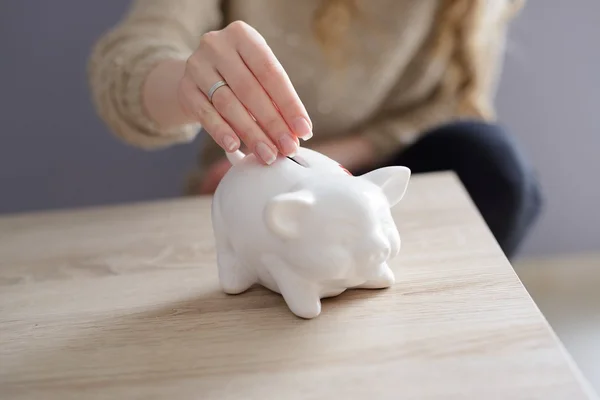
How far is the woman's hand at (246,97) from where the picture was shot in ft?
1.60

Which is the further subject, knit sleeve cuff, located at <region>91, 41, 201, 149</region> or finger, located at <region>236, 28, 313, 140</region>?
knit sleeve cuff, located at <region>91, 41, 201, 149</region>

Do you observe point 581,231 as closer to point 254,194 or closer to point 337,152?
point 337,152

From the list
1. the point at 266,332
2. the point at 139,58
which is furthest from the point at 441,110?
the point at 266,332

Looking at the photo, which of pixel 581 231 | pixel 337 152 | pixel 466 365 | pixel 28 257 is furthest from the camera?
pixel 581 231

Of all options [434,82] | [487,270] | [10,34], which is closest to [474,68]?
[434,82]

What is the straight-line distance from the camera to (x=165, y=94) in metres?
0.63

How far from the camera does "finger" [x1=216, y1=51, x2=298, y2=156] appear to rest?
49 centimetres

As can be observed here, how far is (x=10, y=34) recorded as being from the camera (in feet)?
3.41

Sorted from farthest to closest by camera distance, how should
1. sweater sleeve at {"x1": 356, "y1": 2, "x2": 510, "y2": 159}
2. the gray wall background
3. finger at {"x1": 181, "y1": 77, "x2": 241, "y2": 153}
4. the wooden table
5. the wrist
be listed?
the gray wall background, sweater sleeve at {"x1": 356, "y1": 2, "x2": 510, "y2": 159}, the wrist, finger at {"x1": 181, "y1": 77, "x2": 241, "y2": 153}, the wooden table

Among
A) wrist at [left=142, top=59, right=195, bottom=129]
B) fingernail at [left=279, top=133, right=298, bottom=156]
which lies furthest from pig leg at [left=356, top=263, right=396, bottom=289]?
wrist at [left=142, top=59, right=195, bottom=129]

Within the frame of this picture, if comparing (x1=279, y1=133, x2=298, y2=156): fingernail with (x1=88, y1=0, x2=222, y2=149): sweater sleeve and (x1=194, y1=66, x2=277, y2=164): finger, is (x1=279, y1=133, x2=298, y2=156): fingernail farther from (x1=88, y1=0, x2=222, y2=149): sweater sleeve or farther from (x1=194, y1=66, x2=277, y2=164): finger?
(x1=88, y1=0, x2=222, y2=149): sweater sleeve

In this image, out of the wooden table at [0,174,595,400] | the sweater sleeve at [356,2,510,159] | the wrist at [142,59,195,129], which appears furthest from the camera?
the sweater sleeve at [356,2,510,159]

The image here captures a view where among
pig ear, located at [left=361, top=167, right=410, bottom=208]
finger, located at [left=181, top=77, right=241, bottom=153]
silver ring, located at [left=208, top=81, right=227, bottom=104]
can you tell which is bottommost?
pig ear, located at [left=361, top=167, right=410, bottom=208]

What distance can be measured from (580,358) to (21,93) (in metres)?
0.94
